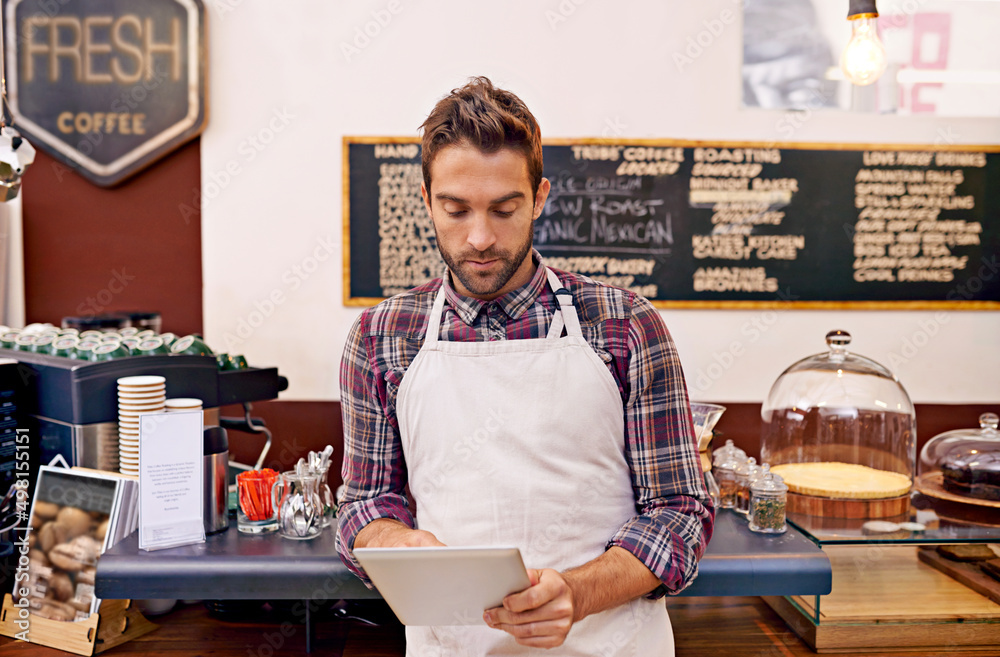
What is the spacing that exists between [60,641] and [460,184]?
1.38 metres

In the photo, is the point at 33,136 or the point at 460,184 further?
the point at 33,136

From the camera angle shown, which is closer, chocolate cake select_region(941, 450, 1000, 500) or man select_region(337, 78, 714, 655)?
man select_region(337, 78, 714, 655)

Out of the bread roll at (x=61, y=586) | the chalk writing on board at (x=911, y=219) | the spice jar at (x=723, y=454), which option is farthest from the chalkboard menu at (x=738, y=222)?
the bread roll at (x=61, y=586)

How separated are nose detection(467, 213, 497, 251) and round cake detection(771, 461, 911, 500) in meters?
1.03

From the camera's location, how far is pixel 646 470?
4.11ft

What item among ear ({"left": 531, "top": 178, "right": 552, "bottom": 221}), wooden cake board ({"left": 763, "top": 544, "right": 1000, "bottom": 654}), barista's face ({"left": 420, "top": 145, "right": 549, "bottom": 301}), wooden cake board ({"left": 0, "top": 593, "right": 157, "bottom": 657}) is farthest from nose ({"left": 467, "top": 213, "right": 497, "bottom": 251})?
wooden cake board ({"left": 0, "top": 593, "right": 157, "bottom": 657})

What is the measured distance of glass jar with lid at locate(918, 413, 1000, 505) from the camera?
1706mm

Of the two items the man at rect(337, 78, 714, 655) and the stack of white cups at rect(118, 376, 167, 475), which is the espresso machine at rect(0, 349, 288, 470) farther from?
the man at rect(337, 78, 714, 655)

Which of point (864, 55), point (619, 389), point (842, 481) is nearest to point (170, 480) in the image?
point (619, 389)

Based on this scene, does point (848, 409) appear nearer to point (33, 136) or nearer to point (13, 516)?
point (13, 516)

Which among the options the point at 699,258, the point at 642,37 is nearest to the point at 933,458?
the point at 699,258

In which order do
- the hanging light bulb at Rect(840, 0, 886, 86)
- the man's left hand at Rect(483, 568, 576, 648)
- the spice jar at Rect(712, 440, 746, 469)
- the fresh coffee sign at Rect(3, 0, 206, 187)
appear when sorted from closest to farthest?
the man's left hand at Rect(483, 568, 576, 648), the spice jar at Rect(712, 440, 746, 469), the hanging light bulb at Rect(840, 0, 886, 86), the fresh coffee sign at Rect(3, 0, 206, 187)

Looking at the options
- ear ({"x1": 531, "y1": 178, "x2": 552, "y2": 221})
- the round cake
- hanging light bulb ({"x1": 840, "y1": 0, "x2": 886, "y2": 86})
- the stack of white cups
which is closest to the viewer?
ear ({"x1": 531, "y1": 178, "x2": 552, "y2": 221})

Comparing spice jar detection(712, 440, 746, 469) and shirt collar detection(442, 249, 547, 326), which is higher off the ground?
shirt collar detection(442, 249, 547, 326)
